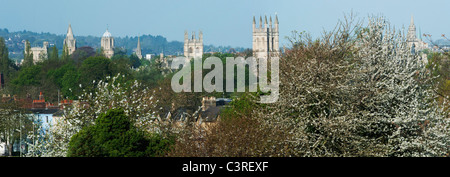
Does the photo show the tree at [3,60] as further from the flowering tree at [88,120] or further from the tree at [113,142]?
the tree at [113,142]

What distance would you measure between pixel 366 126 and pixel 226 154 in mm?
3742

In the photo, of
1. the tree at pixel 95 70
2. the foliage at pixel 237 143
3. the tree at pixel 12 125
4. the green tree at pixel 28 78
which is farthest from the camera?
the green tree at pixel 28 78

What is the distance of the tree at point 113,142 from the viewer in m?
21.2

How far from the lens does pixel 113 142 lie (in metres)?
21.3

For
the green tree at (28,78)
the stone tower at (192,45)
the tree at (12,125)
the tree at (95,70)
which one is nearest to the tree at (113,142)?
the tree at (12,125)

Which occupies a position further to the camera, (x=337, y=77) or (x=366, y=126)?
(x=337, y=77)

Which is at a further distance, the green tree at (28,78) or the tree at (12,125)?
the green tree at (28,78)

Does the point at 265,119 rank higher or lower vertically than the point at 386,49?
lower

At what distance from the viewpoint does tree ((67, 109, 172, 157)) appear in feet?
69.6

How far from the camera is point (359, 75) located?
21.3m

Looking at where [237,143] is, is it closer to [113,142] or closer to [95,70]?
[113,142]
